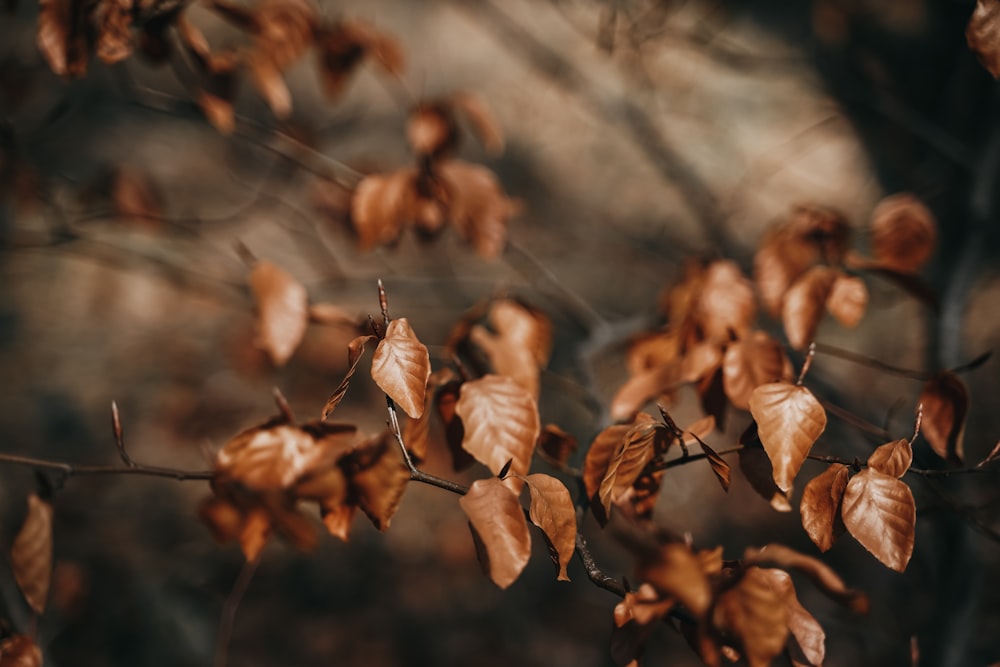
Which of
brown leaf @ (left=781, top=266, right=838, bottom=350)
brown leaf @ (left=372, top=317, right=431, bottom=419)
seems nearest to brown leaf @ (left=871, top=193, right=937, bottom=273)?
brown leaf @ (left=781, top=266, right=838, bottom=350)

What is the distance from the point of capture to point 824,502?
0.60 meters

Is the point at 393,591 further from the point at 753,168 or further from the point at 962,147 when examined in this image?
the point at 753,168

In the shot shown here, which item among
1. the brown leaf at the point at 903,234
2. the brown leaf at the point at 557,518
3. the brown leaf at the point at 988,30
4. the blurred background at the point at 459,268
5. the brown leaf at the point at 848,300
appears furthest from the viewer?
the blurred background at the point at 459,268

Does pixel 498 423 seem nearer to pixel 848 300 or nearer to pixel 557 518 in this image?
pixel 557 518

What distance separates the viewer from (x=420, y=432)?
2.37 feet

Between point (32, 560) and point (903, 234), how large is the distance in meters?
1.27

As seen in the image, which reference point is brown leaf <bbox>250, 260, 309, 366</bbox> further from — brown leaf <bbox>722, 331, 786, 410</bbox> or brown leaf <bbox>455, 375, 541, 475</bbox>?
brown leaf <bbox>722, 331, 786, 410</bbox>

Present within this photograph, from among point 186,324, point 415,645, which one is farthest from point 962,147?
point 186,324

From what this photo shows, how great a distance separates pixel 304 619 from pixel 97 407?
51.4 inches

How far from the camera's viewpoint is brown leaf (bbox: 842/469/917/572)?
22.0 inches

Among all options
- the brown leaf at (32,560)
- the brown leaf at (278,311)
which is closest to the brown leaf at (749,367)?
the brown leaf at (278,311)

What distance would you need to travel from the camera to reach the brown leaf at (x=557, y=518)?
1.91ft

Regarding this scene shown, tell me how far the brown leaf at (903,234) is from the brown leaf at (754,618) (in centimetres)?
70

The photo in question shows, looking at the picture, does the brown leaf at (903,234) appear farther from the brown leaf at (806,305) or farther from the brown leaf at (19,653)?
the brown leaf at (19,653)
